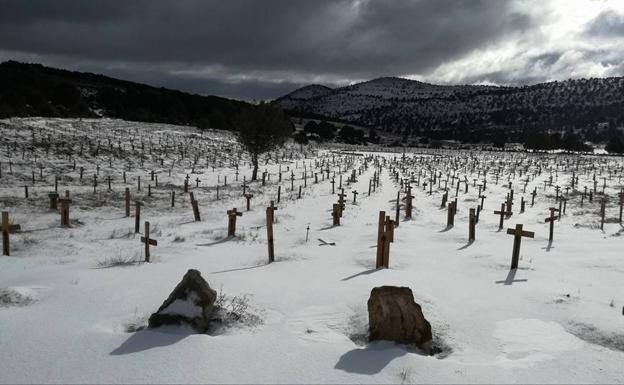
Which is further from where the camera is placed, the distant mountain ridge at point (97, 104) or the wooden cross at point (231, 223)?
the distant mountain ridge at point (97, 104)

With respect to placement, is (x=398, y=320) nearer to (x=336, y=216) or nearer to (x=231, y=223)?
(x=231, y=223)

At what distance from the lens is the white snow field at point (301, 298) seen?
562 cm

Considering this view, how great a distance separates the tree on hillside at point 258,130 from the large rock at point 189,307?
28840 mm

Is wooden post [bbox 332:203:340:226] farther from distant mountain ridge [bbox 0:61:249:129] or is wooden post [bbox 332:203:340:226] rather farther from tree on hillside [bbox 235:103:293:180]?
distant mountain ridge [bbox 0:61:249:129]

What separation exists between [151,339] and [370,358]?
9.79ft

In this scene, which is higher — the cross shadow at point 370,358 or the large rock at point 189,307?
the large rock at point 189,307

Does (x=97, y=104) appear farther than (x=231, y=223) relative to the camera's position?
Yes

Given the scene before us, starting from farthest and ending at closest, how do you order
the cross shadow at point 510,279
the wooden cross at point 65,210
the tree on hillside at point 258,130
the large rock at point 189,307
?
the tree on hillside at point 258,130 → the wooden cross at point 65,210 → the cross shadow at point 510,279 → the large rock at point 189,307

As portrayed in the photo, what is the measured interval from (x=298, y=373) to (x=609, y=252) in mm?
12399

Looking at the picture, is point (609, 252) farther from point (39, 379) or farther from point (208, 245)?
point (39, 379)

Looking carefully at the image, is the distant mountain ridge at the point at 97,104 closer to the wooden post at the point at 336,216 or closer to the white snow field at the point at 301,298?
the wooden post at the point at 336,216

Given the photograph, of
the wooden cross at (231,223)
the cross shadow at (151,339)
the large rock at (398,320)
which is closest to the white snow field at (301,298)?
the cross shadow at (151,339)

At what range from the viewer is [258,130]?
3691cm

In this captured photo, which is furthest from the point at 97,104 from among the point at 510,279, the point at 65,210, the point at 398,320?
the point at 398,320
